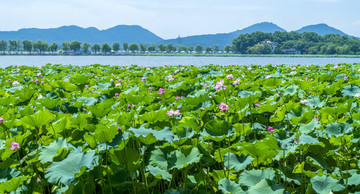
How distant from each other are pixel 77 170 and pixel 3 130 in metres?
1.07

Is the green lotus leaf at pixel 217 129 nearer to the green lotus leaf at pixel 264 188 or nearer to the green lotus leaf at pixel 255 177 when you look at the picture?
the green lotus leaf at pixel 255 177

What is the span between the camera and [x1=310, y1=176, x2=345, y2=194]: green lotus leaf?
4.96 ft

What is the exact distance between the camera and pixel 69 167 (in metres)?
1.49

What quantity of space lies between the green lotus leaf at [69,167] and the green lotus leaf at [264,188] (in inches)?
30.8

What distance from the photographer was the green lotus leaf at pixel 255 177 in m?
1.63

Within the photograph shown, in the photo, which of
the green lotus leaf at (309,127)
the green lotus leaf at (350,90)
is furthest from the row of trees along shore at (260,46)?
the green lotus leaf at (309,127)

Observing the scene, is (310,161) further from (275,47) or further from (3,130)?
(275,47)

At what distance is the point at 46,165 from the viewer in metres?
1.84

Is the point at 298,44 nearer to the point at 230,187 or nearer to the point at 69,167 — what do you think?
the point at 230,187

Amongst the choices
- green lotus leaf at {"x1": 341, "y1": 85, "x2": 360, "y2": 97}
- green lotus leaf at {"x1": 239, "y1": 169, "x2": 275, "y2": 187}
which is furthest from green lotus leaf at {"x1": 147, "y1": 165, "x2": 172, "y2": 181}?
green lotus leaf at {"x1": 341, "y1": 85, "x2": 360, "y2": 97}

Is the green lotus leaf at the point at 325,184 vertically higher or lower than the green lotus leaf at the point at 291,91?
lower

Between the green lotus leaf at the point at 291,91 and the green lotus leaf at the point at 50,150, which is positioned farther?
the green lotus leaf at the point at 291,91

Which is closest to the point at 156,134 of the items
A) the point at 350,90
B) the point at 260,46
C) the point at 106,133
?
the point at 106,133

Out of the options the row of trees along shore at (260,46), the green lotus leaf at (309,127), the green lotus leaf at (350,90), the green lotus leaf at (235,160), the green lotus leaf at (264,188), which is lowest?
the green lotus leaf at (264,188)
